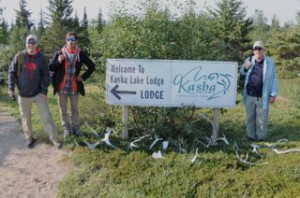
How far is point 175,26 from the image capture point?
7.48 metres

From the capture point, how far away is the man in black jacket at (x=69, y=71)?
22.8ft

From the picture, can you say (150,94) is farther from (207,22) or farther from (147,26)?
(207,22)

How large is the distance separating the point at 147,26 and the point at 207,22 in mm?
1188

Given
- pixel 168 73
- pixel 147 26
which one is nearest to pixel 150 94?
pixel 168 73

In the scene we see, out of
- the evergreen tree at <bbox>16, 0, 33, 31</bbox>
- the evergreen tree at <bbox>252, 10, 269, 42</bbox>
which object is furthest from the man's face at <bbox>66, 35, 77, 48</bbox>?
the evergreen tree at <bbox>16, 0, 33, 31</bbox>

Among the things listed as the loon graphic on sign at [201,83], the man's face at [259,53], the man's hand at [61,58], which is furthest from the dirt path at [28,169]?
the man's face at [259,53]

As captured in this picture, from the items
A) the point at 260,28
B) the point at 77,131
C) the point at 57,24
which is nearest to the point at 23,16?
the point at 57,24

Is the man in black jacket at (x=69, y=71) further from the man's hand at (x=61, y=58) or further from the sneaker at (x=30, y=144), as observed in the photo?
the sneaker at (x=30, y=144)

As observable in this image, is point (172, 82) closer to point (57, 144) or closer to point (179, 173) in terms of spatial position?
point (179, 173)

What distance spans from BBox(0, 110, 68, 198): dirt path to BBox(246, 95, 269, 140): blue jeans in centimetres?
303

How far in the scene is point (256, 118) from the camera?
7266mm

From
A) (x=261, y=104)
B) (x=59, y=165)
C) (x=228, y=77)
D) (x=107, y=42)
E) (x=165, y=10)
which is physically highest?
(x=165, y=10)

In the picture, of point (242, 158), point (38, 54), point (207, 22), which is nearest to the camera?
point (242, 158)

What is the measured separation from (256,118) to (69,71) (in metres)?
3.15
